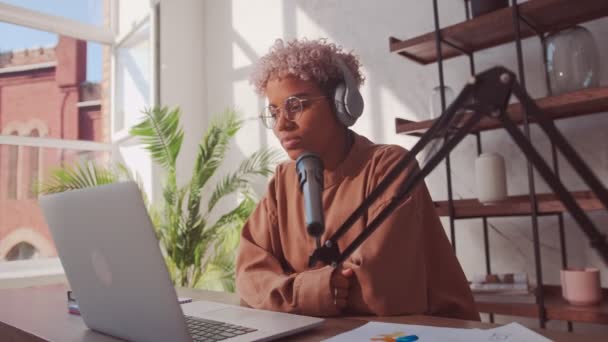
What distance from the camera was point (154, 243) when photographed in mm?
663

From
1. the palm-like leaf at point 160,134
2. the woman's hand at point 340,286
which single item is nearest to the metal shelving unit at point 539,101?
the woman's hand at point 340,286

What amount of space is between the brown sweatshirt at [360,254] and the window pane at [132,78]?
8.93 feet

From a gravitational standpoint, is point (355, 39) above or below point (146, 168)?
above

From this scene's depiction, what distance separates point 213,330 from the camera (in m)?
0.83

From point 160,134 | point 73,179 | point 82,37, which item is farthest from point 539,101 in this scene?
point 82,37

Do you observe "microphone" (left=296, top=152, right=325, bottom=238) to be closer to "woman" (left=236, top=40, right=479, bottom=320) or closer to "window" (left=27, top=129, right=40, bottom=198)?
"woman" (left=236, top=40, right=479, bottom=320)

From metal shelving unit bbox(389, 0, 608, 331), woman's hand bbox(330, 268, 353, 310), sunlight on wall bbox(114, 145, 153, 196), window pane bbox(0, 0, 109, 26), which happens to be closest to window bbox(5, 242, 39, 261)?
sunlight on wall bbox(114, 145, 153, 196)

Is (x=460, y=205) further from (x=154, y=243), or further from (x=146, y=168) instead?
(x=146, y=168)

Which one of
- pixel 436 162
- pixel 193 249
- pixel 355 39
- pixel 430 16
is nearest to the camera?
pixel 436 162

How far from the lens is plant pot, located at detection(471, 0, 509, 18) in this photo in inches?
74.7

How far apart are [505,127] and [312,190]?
415 millimetres

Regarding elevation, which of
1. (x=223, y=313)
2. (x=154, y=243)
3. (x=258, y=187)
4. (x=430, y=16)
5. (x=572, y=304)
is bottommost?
(x=572, y=304)

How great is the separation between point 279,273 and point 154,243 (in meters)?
0.64

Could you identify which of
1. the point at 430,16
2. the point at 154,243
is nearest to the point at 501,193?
the point at 430,16
